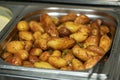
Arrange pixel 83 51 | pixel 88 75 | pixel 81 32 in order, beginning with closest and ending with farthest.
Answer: pixel 88 75, pixel 83 51, pixel 81 32

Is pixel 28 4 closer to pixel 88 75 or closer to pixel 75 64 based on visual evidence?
pixel 75 64

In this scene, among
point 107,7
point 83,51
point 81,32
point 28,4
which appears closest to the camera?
point 83,51

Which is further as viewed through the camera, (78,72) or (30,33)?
(30,33)

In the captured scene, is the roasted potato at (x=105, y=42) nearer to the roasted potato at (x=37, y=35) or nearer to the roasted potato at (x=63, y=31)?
the roasted potato at (x=63, y=31)

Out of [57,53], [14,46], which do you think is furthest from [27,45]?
[57,53]

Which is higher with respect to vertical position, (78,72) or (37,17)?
(37,17)

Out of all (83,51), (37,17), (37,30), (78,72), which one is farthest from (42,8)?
(78,72)

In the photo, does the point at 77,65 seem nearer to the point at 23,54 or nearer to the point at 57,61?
the point at 57,61
